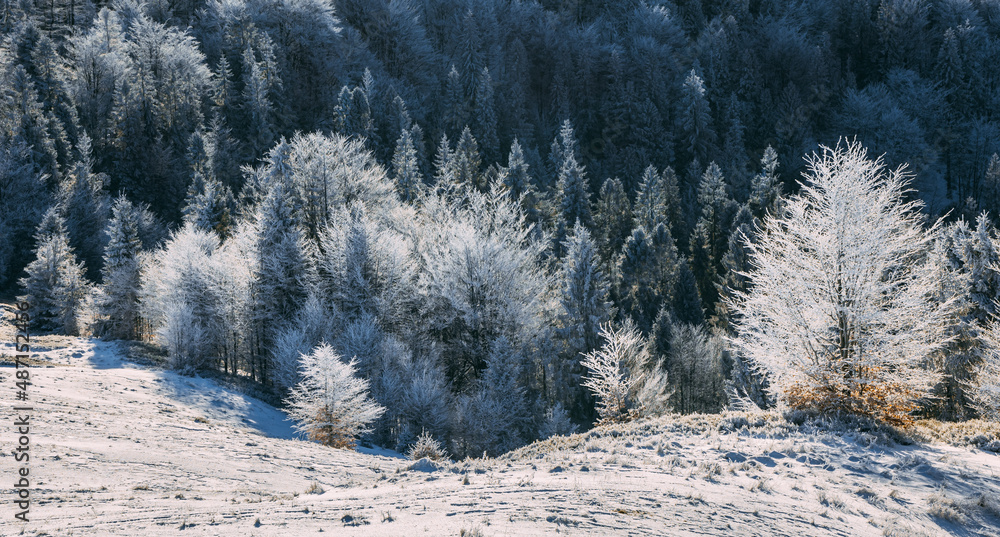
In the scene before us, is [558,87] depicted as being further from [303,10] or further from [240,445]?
[240,445]

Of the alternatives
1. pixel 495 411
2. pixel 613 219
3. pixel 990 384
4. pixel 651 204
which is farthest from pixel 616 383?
pixel 651 204

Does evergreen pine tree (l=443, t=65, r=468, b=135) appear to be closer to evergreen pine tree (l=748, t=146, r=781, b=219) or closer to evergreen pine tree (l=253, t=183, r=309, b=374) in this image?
evergreen pine tree (l=748, t=146, r=781, b=219)

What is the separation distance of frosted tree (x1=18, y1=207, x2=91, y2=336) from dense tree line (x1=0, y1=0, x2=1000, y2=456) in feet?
0.56

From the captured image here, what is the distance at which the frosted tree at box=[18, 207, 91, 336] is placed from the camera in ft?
136

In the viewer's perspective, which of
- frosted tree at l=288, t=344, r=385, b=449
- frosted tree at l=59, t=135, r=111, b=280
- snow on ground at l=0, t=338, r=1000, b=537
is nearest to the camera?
snow on ground at l=0, t=338, r=1000, b=537

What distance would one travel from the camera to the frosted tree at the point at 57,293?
41375 millimetres

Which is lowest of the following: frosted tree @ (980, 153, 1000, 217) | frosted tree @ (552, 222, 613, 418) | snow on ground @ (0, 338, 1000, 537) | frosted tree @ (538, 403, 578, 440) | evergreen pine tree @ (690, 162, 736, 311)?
frosted tree @ (538, 403, 578, 440)

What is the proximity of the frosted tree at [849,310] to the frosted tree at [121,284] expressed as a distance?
1454 inches

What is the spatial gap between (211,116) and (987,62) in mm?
99574

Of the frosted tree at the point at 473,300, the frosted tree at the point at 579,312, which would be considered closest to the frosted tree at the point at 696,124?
the frosted tree at the point at 579,312

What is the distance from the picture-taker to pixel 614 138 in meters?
80.4

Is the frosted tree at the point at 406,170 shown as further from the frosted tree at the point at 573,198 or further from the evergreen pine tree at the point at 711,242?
the evergreen pine tree at the point at 711,242

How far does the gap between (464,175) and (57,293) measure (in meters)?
32.3

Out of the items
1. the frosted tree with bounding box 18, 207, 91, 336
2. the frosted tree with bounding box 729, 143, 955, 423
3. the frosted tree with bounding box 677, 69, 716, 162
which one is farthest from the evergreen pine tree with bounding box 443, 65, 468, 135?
the frosted tree with bounding box 729, 143, 955, 423
